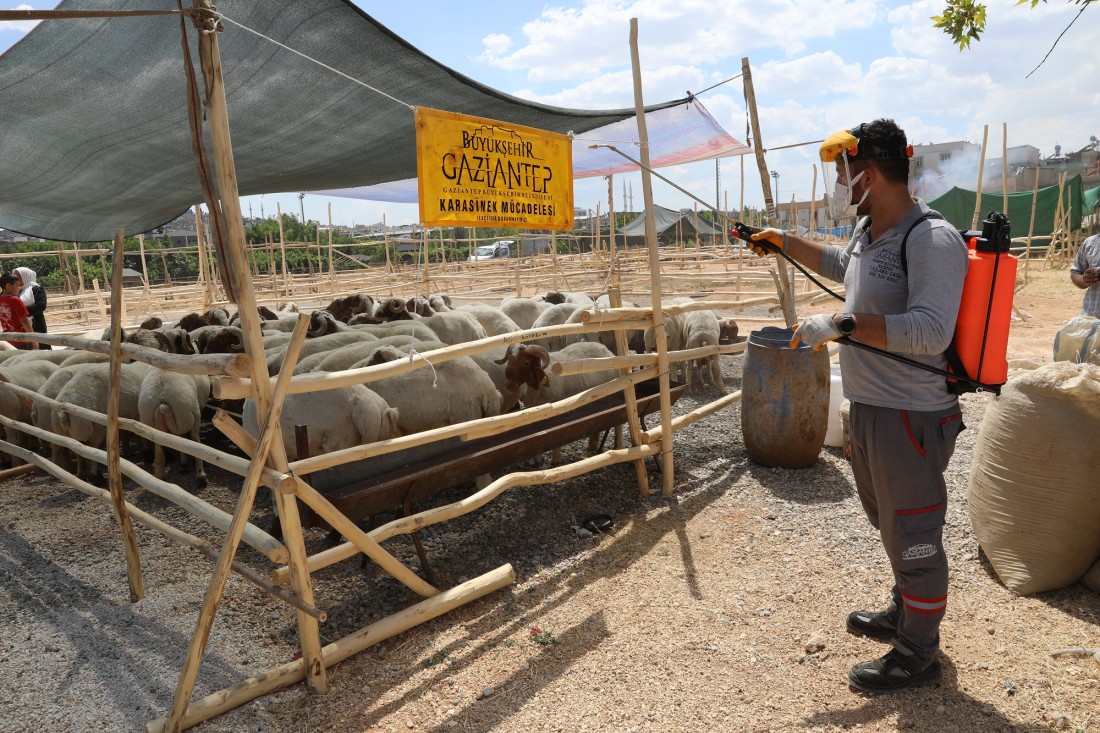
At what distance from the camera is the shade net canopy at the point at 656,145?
267 inches

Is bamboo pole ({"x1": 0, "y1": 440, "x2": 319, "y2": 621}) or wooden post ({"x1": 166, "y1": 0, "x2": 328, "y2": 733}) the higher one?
wooden post ({"x1": 166, "y1": 0, "x2": 328, "y2": 733})

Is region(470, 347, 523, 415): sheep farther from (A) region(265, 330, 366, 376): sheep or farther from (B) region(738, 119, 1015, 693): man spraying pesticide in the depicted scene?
(B) region(738, 119, 1015, 693): man spraying pesticide

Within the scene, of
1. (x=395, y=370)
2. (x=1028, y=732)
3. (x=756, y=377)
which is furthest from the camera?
(x=756, y=377)

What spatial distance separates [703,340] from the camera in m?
8.82

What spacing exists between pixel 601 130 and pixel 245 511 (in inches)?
217

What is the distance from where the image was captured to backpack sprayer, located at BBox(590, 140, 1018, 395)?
2.54 m

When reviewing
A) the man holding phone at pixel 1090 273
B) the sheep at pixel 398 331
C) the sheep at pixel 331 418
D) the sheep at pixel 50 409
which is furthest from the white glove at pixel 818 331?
the sheep at pixel 50 409

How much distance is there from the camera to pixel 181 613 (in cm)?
387

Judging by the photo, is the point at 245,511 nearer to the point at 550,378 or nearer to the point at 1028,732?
the point at 1028,732

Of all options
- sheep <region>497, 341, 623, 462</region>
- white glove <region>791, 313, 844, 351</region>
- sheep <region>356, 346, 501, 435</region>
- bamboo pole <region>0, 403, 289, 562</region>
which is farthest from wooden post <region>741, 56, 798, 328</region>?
bamboo pole <region>0, 403, 289, 562</region>

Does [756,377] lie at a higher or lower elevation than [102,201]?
lower

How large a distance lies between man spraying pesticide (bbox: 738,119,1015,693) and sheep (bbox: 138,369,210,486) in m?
5.63

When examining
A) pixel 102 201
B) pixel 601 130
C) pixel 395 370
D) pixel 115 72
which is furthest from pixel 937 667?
pixel 102 201

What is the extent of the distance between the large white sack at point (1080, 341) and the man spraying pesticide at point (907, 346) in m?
2.61
